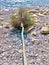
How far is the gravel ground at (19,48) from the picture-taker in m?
4.32

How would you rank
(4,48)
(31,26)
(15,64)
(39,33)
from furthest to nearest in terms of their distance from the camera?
(31,26) < (39,33) < (4,48) < (15,64)

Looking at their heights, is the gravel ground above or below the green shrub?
below

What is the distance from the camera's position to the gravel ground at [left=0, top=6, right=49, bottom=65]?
170 inches

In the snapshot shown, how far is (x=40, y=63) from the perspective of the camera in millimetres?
4176

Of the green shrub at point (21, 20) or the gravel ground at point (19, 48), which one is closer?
the gravel ground at point (19, 48)

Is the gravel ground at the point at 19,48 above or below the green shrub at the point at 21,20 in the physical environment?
below

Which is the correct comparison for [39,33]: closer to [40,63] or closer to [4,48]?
[4,48]

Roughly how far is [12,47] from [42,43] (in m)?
0.71

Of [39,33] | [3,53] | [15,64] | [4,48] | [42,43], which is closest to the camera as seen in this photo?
[15,64]

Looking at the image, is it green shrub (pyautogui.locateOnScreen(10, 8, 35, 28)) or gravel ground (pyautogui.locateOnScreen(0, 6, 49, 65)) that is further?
green shrub (pyautogui.locateOnScreen(10, 8, 35, 28))

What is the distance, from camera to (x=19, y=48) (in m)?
4.99

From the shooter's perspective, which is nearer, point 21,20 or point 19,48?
point 19,48

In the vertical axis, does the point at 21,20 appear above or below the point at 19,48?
above

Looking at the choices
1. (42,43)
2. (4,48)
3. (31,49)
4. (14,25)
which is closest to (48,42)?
(42,43)
